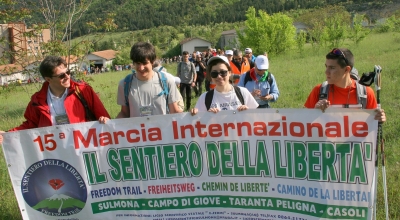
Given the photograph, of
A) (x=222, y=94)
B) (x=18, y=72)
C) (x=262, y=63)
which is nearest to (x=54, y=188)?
(x=222, y=94)

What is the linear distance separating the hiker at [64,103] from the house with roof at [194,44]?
9055cm

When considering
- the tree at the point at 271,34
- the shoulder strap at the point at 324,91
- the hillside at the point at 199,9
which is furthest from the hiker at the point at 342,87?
the hillside at the point at 199,9

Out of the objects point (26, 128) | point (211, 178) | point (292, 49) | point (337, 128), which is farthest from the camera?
point (292, 49)

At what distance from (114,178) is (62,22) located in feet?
27.1

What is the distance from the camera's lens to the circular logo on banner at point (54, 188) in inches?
155

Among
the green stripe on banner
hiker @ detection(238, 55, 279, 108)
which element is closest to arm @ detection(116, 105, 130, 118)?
the green stripe on banner

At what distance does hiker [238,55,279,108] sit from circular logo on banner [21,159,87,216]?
3.02m

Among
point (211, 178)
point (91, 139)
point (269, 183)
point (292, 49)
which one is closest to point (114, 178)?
point (91, 139)

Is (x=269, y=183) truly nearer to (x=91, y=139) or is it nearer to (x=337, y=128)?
(x=337, y=128)

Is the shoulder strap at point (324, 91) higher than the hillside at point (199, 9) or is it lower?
lower

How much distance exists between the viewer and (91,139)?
12.7ft

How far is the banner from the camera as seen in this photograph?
3.45 meters

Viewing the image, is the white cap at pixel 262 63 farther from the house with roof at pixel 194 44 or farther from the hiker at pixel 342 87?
the house with roof at pixel 194 44

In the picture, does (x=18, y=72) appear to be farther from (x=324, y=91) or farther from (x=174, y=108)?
(x=324, y=91)
